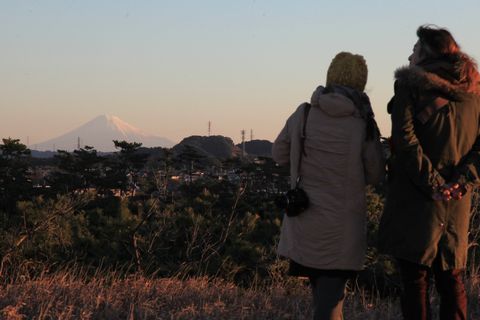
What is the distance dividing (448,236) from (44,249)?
6.70m

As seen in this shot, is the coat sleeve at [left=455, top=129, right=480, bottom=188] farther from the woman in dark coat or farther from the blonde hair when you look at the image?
the blonde hair

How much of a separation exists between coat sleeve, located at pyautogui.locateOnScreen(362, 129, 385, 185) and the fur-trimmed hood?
0.91ft

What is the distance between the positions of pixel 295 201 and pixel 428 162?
0.58 m

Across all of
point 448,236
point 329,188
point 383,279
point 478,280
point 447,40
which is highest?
point 447,40

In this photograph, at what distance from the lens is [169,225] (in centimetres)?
923

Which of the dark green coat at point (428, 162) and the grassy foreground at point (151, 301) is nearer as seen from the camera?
the dark green coat at point (428, 162)

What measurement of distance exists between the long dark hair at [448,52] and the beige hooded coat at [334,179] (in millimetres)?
449

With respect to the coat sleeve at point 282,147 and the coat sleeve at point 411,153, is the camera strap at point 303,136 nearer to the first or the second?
the coat sleeve at point 282,147

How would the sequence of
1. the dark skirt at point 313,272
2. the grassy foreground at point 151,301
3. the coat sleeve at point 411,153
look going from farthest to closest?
the grassy foreground at point 151,301
the dark skirt at point 313,272
the coat sleeve at point 411,153

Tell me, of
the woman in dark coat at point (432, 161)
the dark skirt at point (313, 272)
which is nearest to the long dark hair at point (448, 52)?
the woman in dark coat at point (432, 161)

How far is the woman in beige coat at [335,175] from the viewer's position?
2.91m

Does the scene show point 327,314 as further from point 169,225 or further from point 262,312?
point 169,225

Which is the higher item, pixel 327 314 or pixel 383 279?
pixel 327 314

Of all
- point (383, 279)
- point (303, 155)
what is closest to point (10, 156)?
point (383, 279)
